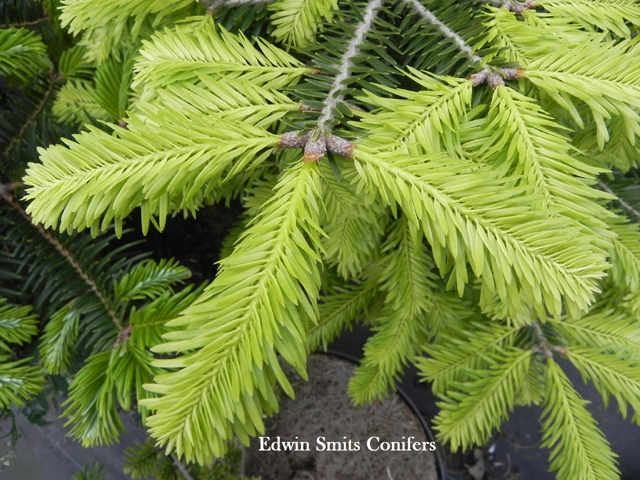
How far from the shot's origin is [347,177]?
0.44 meters

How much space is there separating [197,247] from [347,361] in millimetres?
455

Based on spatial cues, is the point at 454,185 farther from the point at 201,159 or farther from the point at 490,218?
the point at 201,159

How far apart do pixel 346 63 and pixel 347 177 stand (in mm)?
114

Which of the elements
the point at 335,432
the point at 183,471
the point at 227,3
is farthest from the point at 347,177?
the point at 335,432

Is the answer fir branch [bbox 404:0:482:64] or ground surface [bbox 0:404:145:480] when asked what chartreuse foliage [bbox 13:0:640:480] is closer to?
fir branch [bbox 404:0:482:64]

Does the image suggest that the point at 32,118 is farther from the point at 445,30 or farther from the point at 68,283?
the point at 445,30

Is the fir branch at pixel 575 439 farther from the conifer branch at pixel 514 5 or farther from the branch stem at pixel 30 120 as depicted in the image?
the branch stem at pixel 30 120

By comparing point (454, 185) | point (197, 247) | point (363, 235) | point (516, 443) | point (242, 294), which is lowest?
point (516, 443)

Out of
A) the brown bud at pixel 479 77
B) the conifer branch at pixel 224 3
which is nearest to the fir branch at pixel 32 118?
the conifer branch at pixel 224 3

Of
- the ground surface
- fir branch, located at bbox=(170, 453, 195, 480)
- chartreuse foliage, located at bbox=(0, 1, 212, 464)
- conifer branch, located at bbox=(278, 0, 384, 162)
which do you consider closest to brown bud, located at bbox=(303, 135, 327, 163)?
conifer branch, located at bbox=(278, 0, 384, 162)

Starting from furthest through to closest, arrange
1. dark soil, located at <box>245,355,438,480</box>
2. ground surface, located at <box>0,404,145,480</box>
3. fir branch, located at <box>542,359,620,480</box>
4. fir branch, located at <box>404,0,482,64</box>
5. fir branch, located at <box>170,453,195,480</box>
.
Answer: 1. ground surface, located at <box>0,404,145,480</box>
2. dark soil, located at <box>245,355,438,480</box>
3. fir branch, located at <box>170,453,195,480</box>
4. fir branch, located at <box>542,359,620,480</box>
5. fir branch, located at <box>404,0,482,64</box>

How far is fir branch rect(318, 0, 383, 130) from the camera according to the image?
371 millimetres

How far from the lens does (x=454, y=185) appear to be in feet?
1.01

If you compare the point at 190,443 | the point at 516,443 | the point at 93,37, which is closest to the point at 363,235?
the point at 190,443
